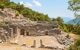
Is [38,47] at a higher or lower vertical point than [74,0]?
lower

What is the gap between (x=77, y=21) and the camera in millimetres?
22438

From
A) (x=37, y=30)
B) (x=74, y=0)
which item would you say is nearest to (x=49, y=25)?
(x=37, y=30)

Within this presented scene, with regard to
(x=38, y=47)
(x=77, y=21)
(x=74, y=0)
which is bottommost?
(x=38, y=47)

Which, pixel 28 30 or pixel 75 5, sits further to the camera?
pixel 28 30

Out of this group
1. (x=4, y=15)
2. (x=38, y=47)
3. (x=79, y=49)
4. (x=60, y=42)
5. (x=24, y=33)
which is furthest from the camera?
(x=4, y=15)

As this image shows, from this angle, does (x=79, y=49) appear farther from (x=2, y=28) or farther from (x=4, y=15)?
(x=4, y=15)

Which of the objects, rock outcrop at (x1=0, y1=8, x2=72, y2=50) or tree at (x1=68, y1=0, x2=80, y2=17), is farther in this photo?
rock outcrop at (x1=0, y1=8, x2=72, y2=50)

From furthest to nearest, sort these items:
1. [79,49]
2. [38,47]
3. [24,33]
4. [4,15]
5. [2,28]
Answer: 1. [4,15]
2. [24,33]
3. [2,28]
4. [38,47]
5. [79,49]

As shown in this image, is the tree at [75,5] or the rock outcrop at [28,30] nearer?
the tree at [75,5]

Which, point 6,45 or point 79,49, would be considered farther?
point 6,45

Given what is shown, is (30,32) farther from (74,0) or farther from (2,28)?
(74,0)

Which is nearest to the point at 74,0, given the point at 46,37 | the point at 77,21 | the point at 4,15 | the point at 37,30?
the point at 77,21

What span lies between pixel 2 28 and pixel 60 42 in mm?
8254

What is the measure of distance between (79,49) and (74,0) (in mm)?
3975
